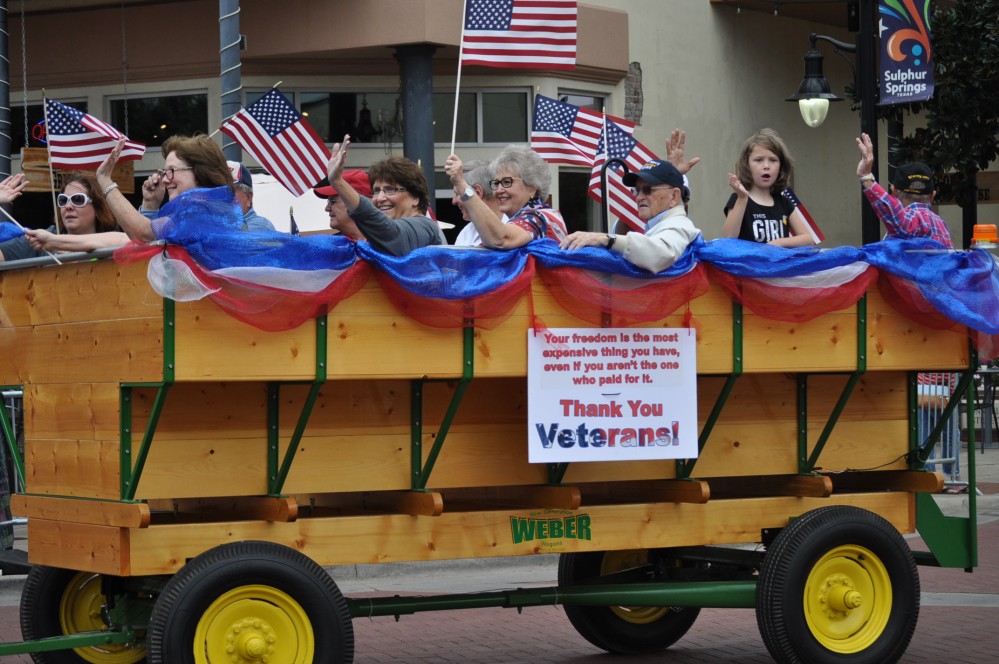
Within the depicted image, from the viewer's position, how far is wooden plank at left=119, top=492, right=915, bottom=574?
604cm

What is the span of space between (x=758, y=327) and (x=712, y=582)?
1215mm

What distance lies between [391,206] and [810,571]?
2520 mm

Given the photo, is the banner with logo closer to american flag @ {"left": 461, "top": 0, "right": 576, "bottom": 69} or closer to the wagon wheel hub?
american flag @ {"left": 461, "top": 0, "right": 576, "bottom": 69}

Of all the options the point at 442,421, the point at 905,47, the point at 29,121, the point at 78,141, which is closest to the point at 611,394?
the point at 442,421

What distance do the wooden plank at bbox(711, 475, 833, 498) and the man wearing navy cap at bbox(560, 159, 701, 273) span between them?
4.38ft

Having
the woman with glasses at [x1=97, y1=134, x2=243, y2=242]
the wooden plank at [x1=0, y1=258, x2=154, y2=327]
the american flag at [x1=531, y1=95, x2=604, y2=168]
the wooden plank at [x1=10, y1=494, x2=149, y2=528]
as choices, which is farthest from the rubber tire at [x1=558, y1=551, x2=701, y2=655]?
the american flag at [x1=531, y1=95, x2=604, y2=168]

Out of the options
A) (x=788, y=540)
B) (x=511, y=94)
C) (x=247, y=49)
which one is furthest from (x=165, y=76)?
(x=788, y=540)

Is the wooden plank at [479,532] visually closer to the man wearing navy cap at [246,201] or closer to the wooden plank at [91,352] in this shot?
the wooden plank at [91,352]

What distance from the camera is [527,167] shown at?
746 cm

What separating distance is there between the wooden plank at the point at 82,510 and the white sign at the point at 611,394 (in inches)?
65.0

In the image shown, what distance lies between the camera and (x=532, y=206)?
7508 millimetres

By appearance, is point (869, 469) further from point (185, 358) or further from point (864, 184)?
point (185, 358)

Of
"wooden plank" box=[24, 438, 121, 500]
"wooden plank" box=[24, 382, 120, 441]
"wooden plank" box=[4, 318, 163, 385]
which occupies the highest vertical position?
"wooden plank" box=[4, 318, 163, 385]

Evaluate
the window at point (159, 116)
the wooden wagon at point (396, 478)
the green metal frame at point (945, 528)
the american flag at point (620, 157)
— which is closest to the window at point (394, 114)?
the window at point (159, 116)
